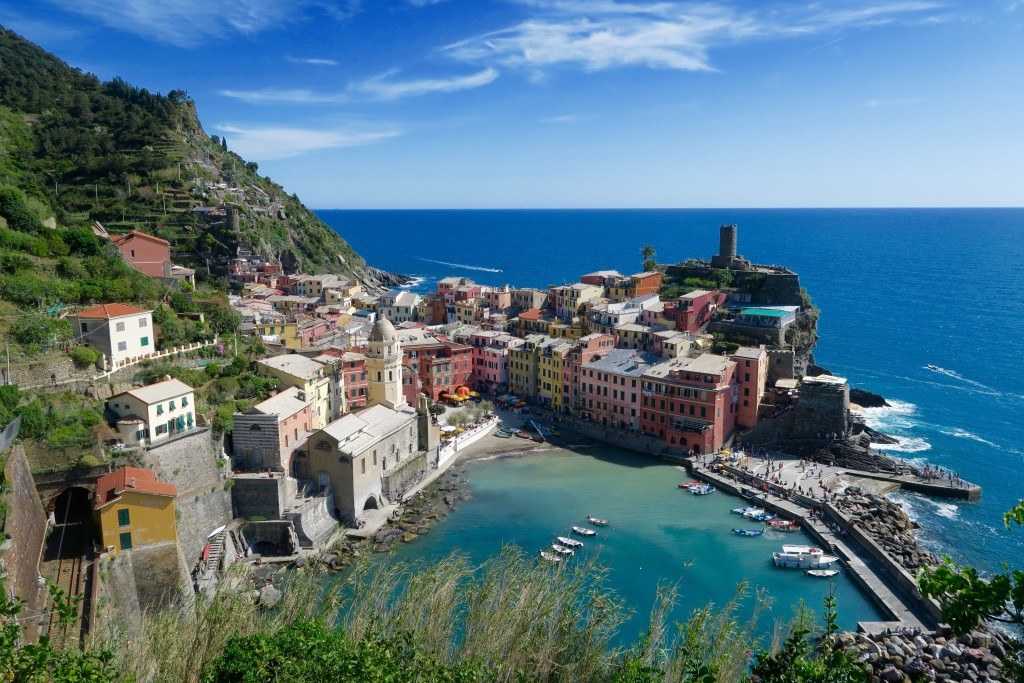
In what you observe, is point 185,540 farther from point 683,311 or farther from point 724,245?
point 724,245

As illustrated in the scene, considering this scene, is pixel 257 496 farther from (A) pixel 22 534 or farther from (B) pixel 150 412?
(A) pixel 22 534

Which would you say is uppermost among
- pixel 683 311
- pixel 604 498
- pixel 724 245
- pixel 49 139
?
pixel 49 139

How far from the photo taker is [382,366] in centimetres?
4312

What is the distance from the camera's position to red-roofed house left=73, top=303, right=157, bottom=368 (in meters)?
31.8

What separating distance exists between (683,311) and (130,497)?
4417cm

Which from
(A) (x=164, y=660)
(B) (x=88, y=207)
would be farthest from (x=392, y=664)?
(B) (x=88, y=207)

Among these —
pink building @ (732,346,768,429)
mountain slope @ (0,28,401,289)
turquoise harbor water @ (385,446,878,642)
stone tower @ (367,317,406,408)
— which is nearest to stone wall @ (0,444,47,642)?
turquoise harbor water @ (385,446,878,642)

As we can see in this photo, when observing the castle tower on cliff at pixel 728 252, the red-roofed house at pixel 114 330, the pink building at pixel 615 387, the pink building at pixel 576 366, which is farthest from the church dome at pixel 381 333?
the castle tower on cliff at pixel 728 252

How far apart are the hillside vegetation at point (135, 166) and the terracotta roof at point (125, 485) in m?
44.1

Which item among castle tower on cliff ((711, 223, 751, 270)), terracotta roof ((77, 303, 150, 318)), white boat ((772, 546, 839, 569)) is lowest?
white boat ((772, 546, 839, 569))

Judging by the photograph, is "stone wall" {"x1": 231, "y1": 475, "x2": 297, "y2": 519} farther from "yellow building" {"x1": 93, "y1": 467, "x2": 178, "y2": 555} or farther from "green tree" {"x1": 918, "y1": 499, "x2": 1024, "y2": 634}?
"green tree" {"x1": 918, "y1": 499, "x2": 1024, "y2": 634}

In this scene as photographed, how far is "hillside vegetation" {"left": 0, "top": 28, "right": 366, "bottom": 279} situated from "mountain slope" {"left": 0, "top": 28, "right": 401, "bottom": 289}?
15 cm

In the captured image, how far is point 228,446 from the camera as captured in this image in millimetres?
33312

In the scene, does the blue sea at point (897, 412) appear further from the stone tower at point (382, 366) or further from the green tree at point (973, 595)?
the green tree at point (973, 595)
